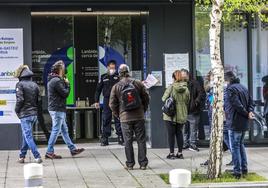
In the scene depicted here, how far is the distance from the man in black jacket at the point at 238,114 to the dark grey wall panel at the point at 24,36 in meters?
5.67

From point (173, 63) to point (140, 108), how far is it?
3223 millimetres

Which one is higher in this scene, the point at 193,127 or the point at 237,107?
the point at 237,107

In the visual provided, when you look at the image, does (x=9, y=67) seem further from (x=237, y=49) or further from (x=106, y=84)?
(x=237, y=49)

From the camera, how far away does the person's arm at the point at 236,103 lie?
33.7 ft

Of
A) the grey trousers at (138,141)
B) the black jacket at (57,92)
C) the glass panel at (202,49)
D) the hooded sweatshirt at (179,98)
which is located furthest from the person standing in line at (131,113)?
the glass panel at (202,49)

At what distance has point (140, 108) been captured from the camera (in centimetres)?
1166

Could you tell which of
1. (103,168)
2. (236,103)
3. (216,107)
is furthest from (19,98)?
(236,103)

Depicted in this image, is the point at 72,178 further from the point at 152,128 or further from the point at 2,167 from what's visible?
the point at 152,128

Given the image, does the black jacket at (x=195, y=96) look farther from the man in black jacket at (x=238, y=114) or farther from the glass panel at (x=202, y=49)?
the man in black jacket at (x=238, y=114)

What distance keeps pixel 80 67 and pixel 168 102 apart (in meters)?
3.87

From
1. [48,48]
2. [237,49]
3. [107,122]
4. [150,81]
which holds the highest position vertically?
[48,48]

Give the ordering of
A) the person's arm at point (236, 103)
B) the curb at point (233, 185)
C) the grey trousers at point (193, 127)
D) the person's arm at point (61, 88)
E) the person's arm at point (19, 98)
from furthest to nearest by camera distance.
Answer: the grey trousers at point (193, 127), the person's arm at point (61, 88), the person's arm at point (19, 98), the person's arm at point (236, 103), the curb at point (233, 185)

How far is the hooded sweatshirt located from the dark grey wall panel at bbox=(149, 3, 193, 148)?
1748mm

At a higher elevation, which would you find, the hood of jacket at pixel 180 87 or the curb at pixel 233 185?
the hood of jacket at pixel 180 87
